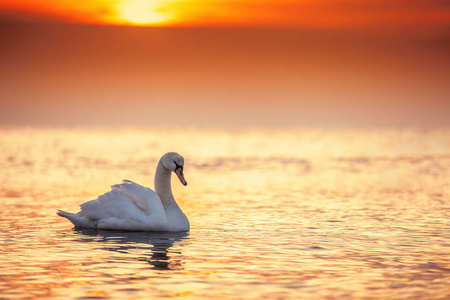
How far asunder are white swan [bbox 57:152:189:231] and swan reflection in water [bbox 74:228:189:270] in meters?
0.13

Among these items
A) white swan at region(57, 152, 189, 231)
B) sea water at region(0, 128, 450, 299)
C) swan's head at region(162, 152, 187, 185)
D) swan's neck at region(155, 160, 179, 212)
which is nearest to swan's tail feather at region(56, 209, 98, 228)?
white swan at region(57, 152, 189, 231)

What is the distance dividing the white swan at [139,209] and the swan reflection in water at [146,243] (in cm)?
13

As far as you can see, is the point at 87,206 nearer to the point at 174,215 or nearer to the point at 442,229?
the point at 174,215

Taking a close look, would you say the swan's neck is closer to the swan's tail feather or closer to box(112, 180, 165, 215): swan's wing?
box(112, 180, 165, 215): swan's wing

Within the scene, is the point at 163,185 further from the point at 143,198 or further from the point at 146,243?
the point at 146,243

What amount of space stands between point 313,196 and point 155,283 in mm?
10950

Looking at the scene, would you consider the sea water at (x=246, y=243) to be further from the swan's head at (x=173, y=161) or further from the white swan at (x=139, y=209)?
the swan's head at (x=173, y=161)

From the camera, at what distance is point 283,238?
13.8 m

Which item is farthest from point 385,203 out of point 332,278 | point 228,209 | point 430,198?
point 332,278

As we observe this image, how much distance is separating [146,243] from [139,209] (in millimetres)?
1476

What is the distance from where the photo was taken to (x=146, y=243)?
13.4m

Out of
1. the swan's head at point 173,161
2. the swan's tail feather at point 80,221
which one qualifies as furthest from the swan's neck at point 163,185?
the swan's tail feather at point 80,221

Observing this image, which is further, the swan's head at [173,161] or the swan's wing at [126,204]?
the swan's head at [173,161]

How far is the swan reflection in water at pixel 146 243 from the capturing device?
11.8 meters
